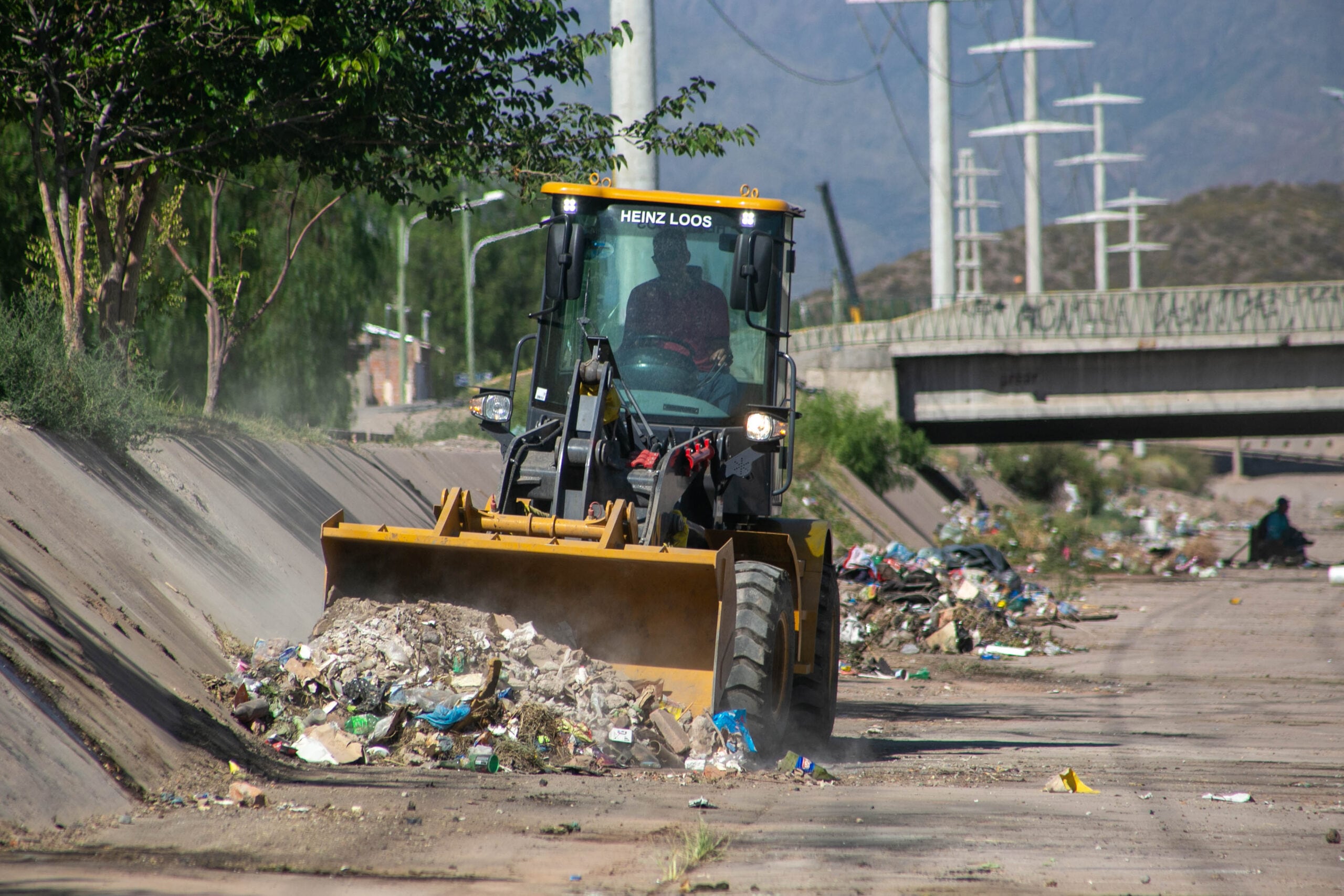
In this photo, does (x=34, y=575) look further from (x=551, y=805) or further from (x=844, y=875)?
(x=844, y=875)

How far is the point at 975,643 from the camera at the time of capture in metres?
16.4

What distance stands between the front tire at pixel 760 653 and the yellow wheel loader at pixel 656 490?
1 centimetres

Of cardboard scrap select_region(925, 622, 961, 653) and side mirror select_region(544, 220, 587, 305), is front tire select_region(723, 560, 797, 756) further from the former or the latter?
cardboard scrap select_region(925, 622, 961, 653)

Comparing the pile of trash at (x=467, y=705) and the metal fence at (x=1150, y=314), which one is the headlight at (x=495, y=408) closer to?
the pile of trash at (x=467, y=705)

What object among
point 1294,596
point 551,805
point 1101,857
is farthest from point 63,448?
point 1294,596

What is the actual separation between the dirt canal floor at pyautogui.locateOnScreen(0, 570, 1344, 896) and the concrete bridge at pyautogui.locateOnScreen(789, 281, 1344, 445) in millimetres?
22048

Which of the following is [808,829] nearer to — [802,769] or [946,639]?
[802,769]

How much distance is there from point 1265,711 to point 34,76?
38.4 ft

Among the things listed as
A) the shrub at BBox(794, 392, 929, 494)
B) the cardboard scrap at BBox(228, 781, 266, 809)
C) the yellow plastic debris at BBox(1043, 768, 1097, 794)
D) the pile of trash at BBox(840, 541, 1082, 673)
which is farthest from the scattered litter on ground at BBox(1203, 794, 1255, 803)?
the shrub at BBox(794, 392, 929, 494)

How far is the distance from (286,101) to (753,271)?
543cm

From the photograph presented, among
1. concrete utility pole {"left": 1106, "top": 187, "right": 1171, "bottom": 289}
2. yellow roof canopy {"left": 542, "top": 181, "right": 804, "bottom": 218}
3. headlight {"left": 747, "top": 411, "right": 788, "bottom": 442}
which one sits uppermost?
concrete utility pole {"left": 1106, "top": 187, "right": 1171, "bottom": 289}

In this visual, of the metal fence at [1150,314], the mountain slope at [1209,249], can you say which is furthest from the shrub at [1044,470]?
the mountain slope at [1209,249]

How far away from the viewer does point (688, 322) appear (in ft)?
25.8

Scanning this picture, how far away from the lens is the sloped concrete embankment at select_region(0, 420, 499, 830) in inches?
214
